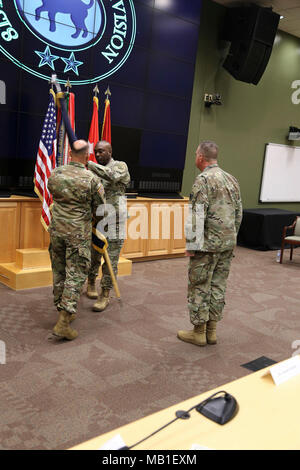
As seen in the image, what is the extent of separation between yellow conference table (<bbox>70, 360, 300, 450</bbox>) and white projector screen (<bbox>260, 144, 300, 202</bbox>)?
7.81 metres

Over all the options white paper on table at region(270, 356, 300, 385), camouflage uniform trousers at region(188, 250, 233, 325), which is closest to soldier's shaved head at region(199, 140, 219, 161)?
camouflage uniform trousers at region(188, 250, 233, 325)

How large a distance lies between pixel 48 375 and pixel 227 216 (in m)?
1.62

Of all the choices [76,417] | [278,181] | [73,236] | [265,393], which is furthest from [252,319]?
[278,181]

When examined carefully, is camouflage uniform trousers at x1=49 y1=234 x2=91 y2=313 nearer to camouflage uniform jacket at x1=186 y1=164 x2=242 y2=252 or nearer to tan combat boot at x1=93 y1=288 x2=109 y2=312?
tan combat boot at x1=93 y1=288 x2=109 y2=312

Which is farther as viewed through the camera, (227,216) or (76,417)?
(227,216)

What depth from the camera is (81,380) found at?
2.78 m

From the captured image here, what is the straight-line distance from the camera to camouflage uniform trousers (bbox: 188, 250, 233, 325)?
3256mm

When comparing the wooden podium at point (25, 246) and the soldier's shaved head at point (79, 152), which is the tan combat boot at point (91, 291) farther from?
the soldier's shaved head at point (79, 152)

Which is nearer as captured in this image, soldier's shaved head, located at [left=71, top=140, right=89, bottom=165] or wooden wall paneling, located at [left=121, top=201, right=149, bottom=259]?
soldier's shaved head, located at [left=71, top=140, right=89, bottom=165]

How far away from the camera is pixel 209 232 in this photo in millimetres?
3213

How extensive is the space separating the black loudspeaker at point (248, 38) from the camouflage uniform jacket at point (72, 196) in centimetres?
477

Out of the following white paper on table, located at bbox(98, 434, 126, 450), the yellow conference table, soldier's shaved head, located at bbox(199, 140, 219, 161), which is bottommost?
the yellow conference table

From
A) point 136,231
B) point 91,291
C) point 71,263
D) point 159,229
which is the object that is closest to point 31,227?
point 91,291
